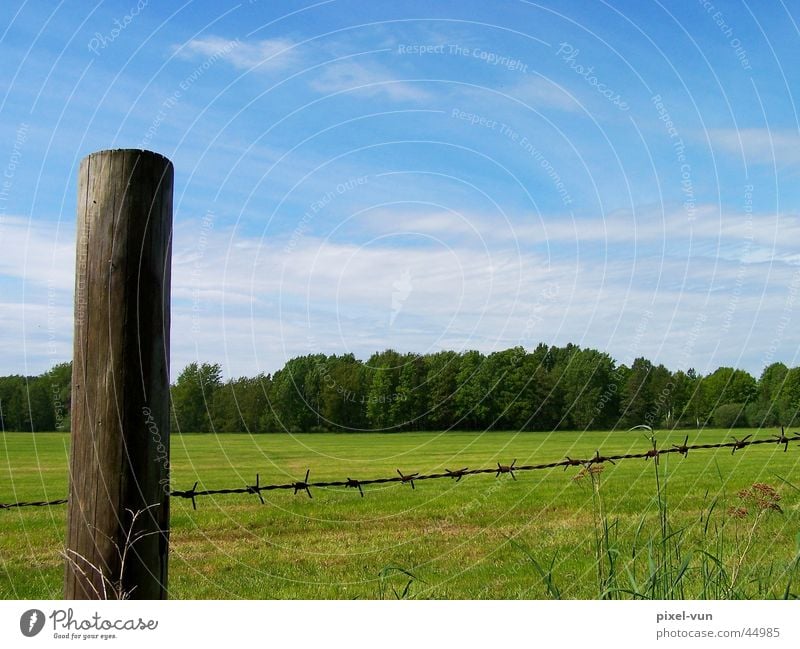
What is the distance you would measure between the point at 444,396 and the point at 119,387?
149 feet

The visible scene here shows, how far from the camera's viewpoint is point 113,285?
9.98 feet

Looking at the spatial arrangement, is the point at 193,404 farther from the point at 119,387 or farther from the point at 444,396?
the point at 119,387

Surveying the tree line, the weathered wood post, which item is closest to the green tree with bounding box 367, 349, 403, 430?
the tree line

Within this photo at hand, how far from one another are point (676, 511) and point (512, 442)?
39792 millimetres

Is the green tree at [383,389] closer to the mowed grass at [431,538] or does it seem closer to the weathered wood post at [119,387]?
the mowed grass at [431,538]

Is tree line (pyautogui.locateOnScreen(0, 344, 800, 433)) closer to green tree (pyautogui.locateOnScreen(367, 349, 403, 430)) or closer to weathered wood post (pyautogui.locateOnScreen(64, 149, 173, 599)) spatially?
green tree (pyautogui.locateOnScreen(367, 349, 403, 430))

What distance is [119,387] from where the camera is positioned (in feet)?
9.95

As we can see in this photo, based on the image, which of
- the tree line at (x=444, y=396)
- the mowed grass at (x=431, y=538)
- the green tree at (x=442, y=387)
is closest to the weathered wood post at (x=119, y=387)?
the mowed grass at (x=431, y=538)

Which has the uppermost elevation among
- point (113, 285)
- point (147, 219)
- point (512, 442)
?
point (147, 219)

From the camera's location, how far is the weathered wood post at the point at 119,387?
9.91 feet

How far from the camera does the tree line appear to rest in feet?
120

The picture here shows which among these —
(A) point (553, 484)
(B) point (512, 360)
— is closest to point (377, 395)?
(B) point (512, 360)

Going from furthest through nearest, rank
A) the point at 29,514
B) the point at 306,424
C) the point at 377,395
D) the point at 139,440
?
the point at 306,424, the point at 377,395, the point at 29,514, the point at 139,440
